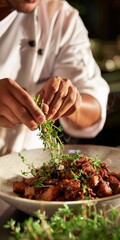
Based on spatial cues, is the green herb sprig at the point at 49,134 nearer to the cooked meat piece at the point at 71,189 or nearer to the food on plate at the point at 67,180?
the food on plate at the point at 67,180

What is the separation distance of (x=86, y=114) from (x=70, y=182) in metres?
0.90

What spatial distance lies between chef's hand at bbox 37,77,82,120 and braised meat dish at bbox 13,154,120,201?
20cm

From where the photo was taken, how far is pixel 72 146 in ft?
5.75

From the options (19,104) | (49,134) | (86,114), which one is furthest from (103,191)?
(86,114)

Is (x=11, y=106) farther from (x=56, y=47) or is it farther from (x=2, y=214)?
(x=56, y=47)

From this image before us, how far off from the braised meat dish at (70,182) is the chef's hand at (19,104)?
0.49ft

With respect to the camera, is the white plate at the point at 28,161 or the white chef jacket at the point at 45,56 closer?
the white plate at the point at 28,161

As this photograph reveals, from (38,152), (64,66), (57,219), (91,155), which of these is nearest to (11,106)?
(38,152)

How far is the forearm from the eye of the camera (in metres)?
2.17

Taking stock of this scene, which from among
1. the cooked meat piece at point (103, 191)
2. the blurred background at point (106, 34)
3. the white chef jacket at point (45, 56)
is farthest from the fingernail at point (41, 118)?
the blurred background at point (106, 34)

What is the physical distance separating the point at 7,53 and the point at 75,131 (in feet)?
1.60

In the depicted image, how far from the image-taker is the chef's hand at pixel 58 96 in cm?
162

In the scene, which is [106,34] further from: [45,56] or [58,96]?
[58,96]

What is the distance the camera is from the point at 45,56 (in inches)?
91.6
